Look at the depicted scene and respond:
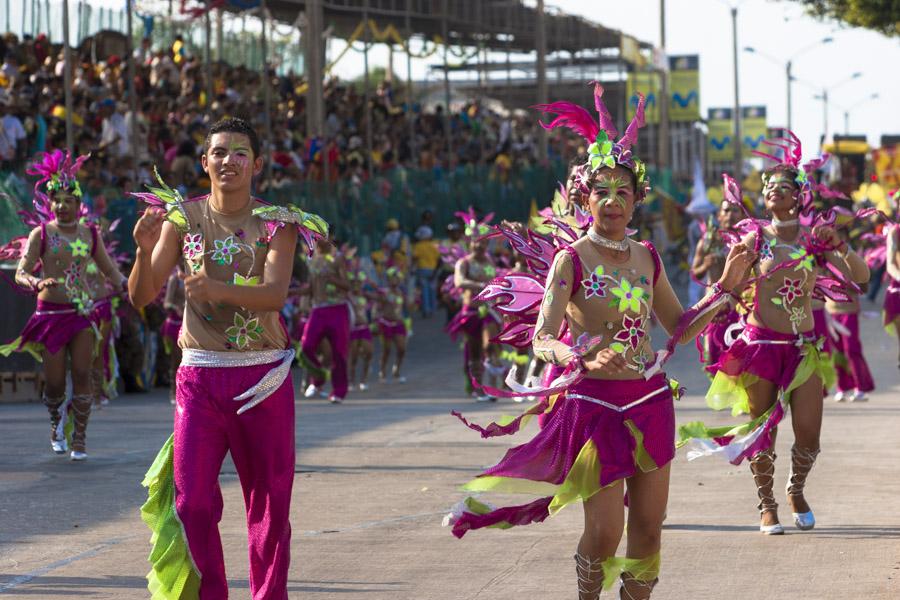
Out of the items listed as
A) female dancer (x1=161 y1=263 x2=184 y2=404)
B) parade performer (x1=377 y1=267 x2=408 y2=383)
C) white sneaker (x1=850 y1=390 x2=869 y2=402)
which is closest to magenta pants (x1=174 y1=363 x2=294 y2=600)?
female dancer (x1=161 y1=263 x2=184 y2=404)

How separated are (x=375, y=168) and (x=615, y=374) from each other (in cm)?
2578

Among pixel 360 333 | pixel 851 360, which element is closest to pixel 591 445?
pixel 851 360

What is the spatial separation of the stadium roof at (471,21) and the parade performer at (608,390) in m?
25.4

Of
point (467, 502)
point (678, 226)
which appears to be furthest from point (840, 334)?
point (678, 226)

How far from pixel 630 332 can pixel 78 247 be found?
23.6ft

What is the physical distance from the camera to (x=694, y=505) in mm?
10539

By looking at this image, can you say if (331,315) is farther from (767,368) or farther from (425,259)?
(425,259)

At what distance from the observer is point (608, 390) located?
6555mm

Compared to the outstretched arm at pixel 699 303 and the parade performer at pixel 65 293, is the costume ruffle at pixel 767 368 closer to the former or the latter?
the outstretched arm at pixel 699 303

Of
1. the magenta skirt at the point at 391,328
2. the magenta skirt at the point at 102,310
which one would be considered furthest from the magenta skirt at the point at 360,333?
the magenta skirt at the point at 102,310

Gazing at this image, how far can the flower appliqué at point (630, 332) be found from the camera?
657 centimetres

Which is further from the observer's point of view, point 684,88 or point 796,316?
point 684,88

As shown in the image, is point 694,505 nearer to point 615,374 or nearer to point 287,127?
point 615,374

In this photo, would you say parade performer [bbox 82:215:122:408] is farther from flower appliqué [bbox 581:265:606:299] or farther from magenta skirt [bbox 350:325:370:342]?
flower appliqué [bbox 581:265:606:299]
